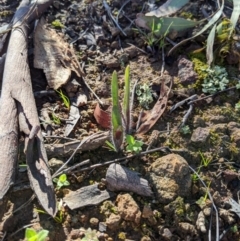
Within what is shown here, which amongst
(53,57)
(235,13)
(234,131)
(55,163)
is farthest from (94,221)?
(235,13)

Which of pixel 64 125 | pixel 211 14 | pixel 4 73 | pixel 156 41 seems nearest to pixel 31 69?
pixel 4 73

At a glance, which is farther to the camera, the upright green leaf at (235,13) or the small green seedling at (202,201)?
the upright green leaf at (235,13)

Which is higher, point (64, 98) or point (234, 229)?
point (64, 98)

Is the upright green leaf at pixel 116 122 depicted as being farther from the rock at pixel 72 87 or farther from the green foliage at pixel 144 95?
the rock at pixel 72 87

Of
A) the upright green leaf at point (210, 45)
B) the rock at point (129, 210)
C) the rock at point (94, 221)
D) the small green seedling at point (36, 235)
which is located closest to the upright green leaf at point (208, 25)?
the upright green leaf at point (210, 45)

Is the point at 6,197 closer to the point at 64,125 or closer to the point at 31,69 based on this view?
the point at 64,125

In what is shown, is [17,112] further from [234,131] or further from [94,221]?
[234,131]
